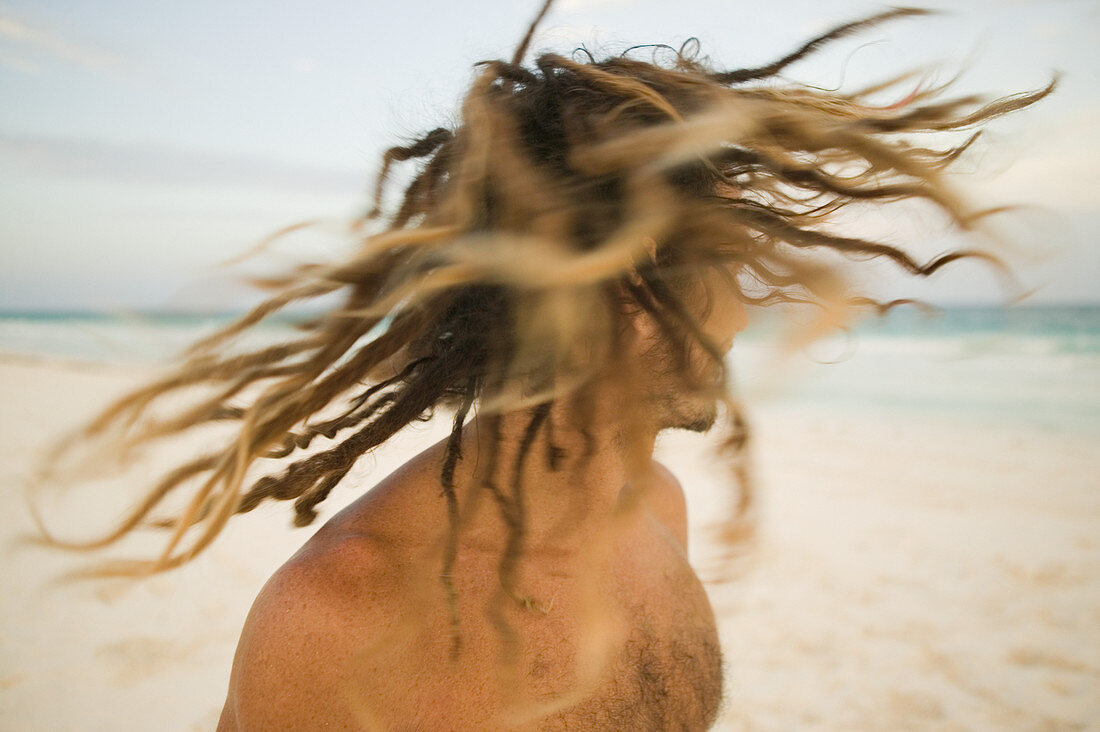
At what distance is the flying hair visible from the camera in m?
1.15

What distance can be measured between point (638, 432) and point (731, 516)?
66 cm

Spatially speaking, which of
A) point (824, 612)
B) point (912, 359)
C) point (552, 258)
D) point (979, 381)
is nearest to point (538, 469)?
point (552, 258)

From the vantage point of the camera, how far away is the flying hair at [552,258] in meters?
1.15

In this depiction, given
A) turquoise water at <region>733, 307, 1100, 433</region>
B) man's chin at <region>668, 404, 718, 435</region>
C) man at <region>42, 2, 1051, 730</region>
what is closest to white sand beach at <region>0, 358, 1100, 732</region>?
man's chin at <region>668, 404, 718, 435</region>

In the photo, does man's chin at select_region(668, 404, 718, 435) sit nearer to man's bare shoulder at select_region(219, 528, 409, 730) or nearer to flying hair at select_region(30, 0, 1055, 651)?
flying hair at select_region(30, 0, 1055, 651)

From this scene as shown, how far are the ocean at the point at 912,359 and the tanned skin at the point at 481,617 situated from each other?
0.76ft

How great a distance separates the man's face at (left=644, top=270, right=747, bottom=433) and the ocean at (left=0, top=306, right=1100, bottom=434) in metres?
0.05

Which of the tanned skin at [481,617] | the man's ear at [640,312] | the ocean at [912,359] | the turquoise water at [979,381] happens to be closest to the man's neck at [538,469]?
the tanned skin at [481,617]

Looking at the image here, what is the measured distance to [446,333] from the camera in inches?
60.6

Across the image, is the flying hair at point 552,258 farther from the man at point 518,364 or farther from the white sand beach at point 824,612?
the white sand beach at point 824,612

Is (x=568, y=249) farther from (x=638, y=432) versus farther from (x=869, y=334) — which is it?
(x=869, y=334)

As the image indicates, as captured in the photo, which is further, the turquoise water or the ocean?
the turquoise water

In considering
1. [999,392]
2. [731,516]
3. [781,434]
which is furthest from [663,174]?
[999,392]

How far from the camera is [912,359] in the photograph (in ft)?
62.5
